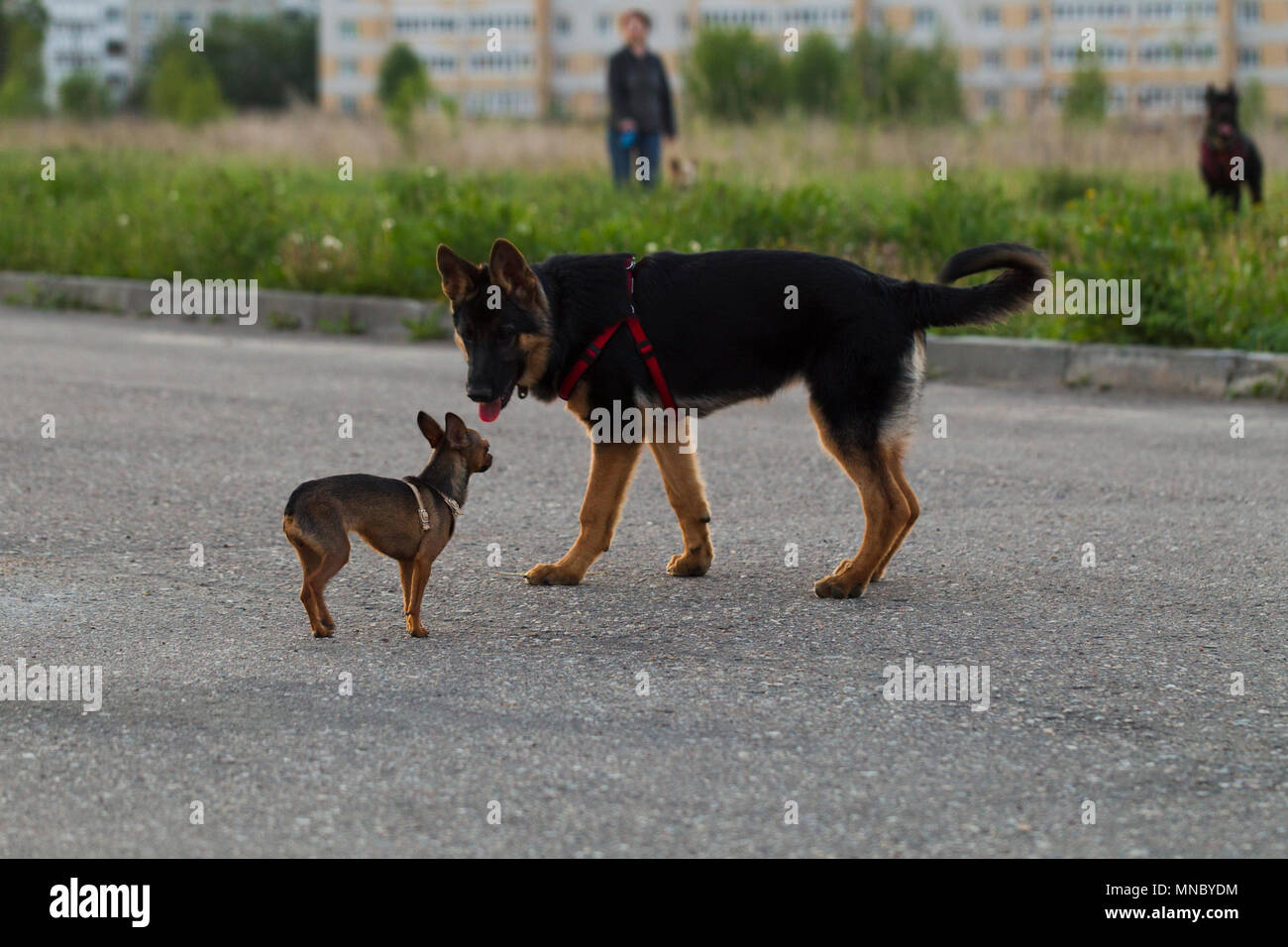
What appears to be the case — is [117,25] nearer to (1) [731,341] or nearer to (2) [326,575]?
(1) [731,341]

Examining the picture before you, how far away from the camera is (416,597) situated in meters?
4.84

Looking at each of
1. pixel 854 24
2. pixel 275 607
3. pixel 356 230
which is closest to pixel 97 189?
pixel 356 230

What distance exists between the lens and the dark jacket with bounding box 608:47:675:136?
53.1 feet

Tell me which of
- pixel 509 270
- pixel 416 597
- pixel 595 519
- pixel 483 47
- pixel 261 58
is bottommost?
pixel 416 597

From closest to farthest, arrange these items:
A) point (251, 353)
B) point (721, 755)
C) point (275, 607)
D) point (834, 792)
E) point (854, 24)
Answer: point (834, 792) < point (721, 755) < point (275, 607) < point (251, 353) < point (854, 24)

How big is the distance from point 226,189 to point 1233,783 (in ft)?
42.7

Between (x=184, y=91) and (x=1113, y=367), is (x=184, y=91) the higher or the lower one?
the higher one

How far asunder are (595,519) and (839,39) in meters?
91.4

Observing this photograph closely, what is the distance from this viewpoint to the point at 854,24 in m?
96.6

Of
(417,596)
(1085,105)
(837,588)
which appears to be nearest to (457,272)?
(417,596)

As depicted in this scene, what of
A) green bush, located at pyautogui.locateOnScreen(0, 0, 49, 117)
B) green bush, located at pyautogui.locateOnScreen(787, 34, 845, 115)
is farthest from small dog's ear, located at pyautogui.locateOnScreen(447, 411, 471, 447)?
green bush, located at pyautogui.locateOnScreen(787, 34, 845, 115)

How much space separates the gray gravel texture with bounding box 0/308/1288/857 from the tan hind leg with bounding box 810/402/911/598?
0.10 metres
